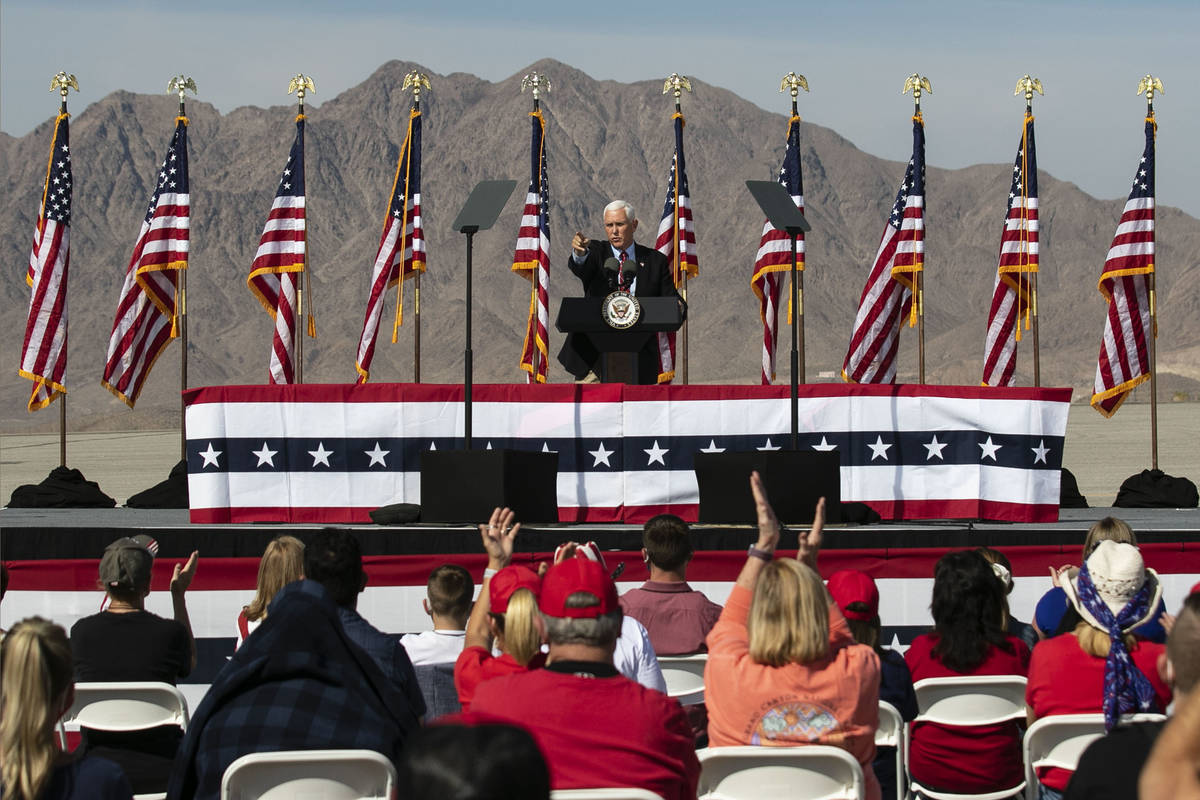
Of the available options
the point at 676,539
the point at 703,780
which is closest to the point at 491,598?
the point at 703,780

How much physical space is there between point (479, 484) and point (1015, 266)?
8984 millimetres

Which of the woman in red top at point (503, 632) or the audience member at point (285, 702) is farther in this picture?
the woman in red top at point (503, 632)

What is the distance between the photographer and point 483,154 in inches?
6152

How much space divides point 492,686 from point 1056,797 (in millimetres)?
2233

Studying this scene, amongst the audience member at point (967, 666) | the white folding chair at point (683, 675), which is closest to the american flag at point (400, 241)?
the white folding chair at point (683, 675)

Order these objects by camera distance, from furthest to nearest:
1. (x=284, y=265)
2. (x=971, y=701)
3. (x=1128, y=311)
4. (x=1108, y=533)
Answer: (x=284, y=265) → (x=1128, y=311) → (x=1108, y=533) → (x=971, y=701)

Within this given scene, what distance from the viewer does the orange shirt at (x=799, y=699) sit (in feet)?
14.8

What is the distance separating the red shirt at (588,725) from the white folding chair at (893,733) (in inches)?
63.2

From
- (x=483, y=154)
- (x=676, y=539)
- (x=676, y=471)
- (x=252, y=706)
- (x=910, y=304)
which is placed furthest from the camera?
(x=483, y=154)

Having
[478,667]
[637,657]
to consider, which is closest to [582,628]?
[478,667]

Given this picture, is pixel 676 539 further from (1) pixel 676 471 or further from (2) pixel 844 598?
(1) pixel 676 471

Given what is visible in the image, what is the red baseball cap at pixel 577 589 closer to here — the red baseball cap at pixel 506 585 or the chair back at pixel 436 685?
the red baseball cap at pixel 506 585

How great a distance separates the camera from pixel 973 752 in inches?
226

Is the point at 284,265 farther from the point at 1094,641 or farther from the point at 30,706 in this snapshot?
the point at 30,706
